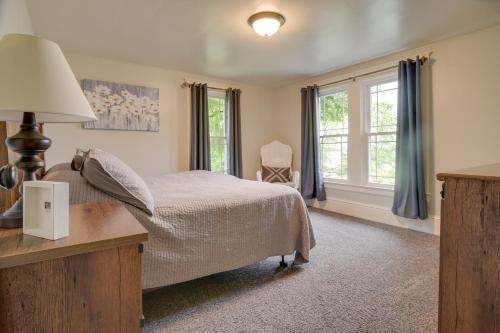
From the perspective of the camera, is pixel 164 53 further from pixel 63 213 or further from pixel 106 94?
pixel 63 213

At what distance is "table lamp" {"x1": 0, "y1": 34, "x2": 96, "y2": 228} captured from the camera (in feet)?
2.51

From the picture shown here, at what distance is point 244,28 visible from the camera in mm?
2715

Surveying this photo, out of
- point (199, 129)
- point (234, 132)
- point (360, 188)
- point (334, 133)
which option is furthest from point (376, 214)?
point (199, 129)

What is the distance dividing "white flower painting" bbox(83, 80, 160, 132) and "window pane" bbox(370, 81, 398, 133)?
124 inches

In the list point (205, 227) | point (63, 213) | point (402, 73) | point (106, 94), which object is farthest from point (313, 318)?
point (106, 94)

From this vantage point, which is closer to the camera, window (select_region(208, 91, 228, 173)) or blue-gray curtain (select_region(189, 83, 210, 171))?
blue-gray curtain (select_region(189, 83, 210, 171))

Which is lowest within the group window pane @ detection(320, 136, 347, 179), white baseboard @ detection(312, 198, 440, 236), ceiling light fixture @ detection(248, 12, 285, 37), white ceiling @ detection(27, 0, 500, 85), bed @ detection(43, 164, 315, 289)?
white baseboard @ detection(312, 198, 440, 236)

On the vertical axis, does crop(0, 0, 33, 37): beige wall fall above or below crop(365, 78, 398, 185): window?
above

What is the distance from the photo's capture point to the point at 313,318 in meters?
1.61

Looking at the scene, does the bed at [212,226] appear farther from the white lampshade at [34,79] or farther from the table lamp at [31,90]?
the white lampshade at [34,79]

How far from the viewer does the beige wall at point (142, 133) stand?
339cm

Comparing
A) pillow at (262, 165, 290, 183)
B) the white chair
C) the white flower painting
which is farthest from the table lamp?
the white chair

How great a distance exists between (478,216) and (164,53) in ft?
11.6

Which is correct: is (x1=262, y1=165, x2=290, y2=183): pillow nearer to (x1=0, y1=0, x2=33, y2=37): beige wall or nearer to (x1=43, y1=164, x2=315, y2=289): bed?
(x1=43, y1=164, x2=315, y2=289): bed
